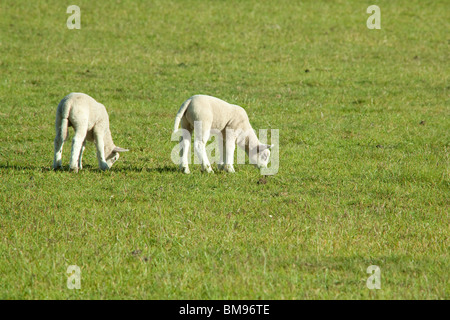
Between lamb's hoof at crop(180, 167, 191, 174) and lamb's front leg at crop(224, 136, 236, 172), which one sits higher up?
lamb's front leg at crop(224, 136, 236, 172)

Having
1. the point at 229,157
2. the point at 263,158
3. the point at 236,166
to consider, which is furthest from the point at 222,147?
the point at 263,158

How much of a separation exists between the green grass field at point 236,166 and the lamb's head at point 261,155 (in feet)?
0.58

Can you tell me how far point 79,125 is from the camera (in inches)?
409

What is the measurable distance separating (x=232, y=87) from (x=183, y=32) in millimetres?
7157

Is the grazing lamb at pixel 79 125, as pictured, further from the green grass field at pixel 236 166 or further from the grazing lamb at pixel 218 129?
the grazing lamb at pixel 218 129

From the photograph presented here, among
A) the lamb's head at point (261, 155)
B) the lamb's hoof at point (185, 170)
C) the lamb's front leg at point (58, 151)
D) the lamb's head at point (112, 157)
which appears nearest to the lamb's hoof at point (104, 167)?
the lamb's head at point (112, 157)

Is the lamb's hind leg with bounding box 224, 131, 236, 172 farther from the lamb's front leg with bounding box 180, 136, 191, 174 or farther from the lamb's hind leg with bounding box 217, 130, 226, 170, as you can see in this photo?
the lamb's front leg with bounding box 180, 136, 191, 174

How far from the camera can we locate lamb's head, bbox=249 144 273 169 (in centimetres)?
1140

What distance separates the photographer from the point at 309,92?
739 inches

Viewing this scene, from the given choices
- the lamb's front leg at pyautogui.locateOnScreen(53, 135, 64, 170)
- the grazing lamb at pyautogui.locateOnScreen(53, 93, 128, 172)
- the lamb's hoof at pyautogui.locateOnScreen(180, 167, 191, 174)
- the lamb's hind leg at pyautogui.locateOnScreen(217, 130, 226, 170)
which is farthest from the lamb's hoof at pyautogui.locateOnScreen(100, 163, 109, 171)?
the lamb's hind leg at pyautogui.locateOnScreen(217, 130, 226, 170)

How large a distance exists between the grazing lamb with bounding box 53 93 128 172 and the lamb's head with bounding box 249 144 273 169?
97.7 inches

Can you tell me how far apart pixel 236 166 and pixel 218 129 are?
36.1 inches

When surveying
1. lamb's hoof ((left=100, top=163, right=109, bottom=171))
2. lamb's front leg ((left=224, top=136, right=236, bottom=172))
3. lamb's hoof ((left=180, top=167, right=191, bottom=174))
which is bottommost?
lamb's hoof ((left=180, top=167, right=191, bottom=174))

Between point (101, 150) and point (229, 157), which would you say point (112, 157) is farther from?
point (229, 157)
